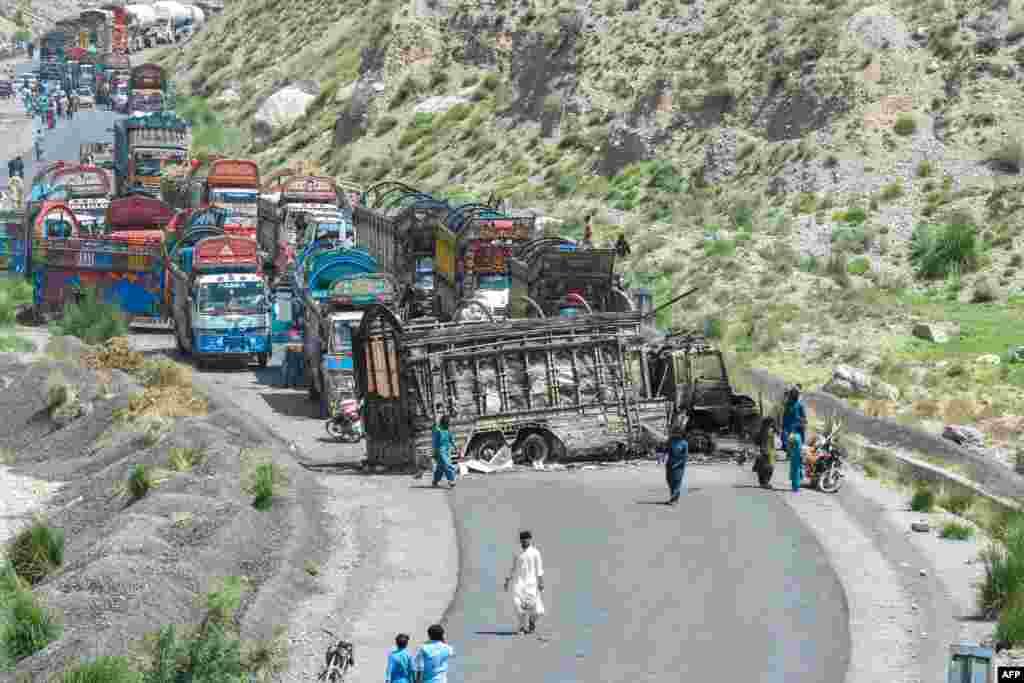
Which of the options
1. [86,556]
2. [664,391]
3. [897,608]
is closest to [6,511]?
[86,556]

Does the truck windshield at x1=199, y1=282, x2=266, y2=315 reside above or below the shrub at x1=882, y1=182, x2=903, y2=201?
below

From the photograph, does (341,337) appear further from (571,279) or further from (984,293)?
(984,293)

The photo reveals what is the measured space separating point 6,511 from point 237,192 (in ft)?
97.0

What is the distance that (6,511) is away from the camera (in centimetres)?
3020

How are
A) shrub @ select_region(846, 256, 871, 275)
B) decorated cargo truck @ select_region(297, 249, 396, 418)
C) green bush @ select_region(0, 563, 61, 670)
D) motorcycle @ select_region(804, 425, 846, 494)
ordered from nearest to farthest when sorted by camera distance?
→ green bush @ select_region(0, 563, 61, 670), motorcycle @ select_region(804, 425, 846, 494), decorated cargo truck @ select_region(297, 249, 396, 418), shrub @ select_region(846, 256, 871, 275)

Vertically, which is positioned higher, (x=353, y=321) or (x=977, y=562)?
(x=353, y=321)

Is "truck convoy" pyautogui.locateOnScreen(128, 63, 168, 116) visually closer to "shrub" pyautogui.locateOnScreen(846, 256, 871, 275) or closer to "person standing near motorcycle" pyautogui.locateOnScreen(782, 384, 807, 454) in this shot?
"shrub" pyautogui.locateOnScreen(846, 256, 871, 275)

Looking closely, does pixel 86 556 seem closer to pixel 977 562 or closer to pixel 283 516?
pixel 283 516

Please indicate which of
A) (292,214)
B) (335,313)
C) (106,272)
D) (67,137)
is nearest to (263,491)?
(335,313)

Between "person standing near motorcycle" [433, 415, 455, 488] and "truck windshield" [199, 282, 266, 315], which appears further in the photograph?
"truck windshield" [199, 282, 266, 315]

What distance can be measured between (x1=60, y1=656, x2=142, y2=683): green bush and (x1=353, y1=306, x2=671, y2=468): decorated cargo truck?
12420 millimetres

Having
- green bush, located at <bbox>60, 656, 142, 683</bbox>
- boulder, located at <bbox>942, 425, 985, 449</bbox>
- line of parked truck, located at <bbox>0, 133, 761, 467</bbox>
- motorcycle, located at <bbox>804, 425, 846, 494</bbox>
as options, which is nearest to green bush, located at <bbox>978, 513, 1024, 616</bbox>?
motorcycle, located at <bbox>804, 425, 846, 494</bbox>

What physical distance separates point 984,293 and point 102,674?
100 ft

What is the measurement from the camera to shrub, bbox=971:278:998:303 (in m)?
42.7
